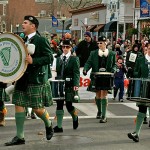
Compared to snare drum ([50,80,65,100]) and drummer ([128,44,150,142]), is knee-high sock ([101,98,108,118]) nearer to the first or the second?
snare drum ([50,80,65,100])

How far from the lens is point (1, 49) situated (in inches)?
292

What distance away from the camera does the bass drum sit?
7.27 metres

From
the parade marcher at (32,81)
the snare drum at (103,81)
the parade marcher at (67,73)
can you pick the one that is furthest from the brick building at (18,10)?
the parade marcher at (32,81)

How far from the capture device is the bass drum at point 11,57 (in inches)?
286

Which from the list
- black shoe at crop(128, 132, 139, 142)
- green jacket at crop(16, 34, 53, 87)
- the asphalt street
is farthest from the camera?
black shoe at crop(128, 132, 139, 142)

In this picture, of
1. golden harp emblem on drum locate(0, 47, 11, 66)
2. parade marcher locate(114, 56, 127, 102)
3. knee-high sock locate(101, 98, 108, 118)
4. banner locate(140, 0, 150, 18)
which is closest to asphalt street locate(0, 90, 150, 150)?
knee-high sock locate(101, 98, 108, 118)

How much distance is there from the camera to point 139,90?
7906 mm

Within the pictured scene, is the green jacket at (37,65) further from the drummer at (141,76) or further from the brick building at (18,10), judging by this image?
the brick building at (18,10)

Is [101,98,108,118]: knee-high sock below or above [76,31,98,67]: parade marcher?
below

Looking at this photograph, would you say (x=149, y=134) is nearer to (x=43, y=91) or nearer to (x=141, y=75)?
(x=141, y=75)

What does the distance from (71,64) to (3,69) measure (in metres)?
1.74

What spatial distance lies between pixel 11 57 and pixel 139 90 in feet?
6.63

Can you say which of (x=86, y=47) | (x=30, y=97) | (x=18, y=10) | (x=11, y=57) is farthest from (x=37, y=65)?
(x=18, y=10)

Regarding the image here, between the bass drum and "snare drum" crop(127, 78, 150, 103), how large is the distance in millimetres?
1783
